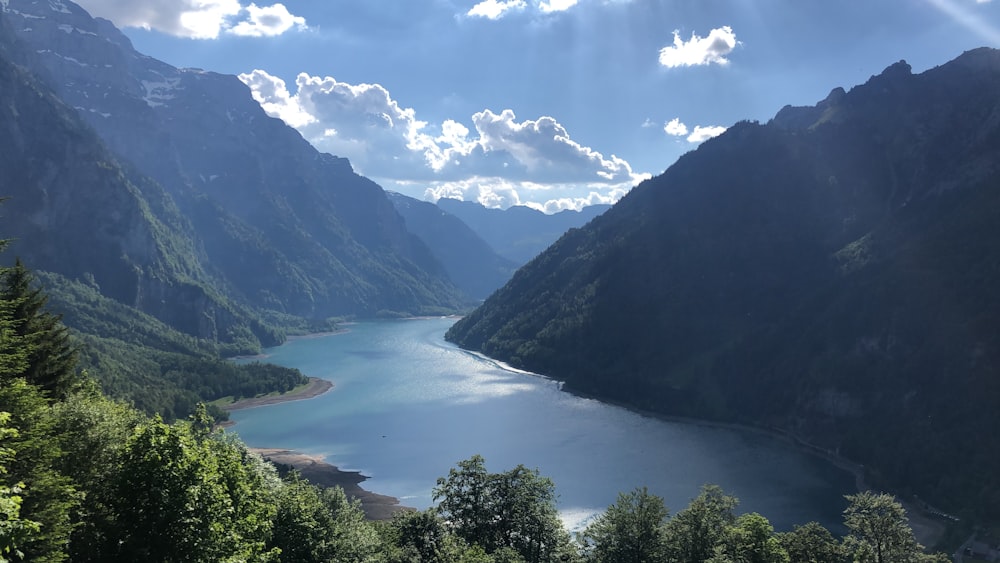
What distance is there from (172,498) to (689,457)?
12262 cm

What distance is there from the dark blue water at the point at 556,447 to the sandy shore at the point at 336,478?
2.95 m

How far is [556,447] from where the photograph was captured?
5128 inches

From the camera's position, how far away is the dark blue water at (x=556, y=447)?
104500 millimetres

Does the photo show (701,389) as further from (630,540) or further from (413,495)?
(630,540)

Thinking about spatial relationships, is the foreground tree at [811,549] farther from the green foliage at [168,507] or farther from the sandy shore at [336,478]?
the sandy shore at [336,478]

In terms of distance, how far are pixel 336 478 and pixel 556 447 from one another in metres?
46.4

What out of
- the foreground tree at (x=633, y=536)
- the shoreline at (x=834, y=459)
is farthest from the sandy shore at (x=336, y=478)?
the shoreline at (x=834, y=459)

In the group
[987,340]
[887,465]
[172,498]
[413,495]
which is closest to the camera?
[172,498]

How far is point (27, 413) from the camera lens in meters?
21.5

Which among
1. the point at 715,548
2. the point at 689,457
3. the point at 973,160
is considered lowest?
the point at 689,457

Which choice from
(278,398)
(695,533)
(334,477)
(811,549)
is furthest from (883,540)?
(278,398)

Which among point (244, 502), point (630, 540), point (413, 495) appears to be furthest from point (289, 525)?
point (413, 495)

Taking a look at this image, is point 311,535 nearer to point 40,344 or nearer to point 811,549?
point 40,344

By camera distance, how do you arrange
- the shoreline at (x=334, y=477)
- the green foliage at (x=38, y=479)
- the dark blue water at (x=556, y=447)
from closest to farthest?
the green foliage at (x=38, y=479)
the shoreline at (x=334, y=477)
the dark blue water at (x=556, y=447)
